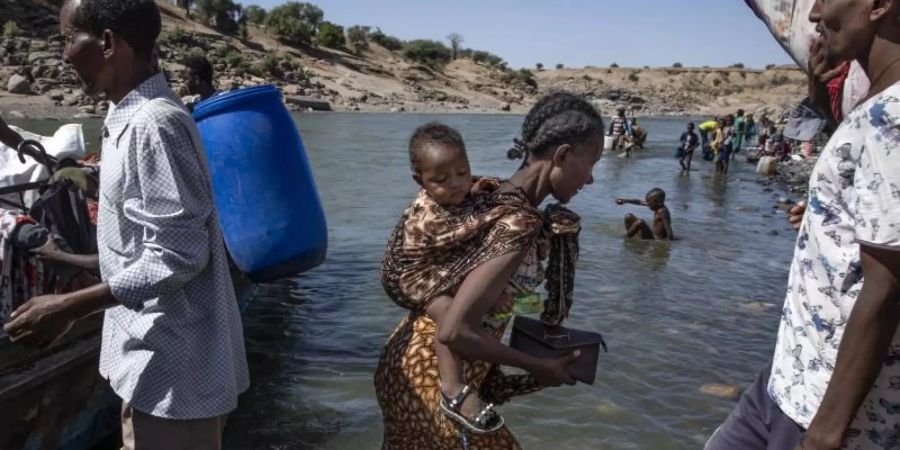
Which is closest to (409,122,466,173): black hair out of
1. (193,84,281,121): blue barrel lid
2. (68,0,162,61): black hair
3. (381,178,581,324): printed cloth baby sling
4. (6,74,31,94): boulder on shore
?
(381,178,581,324): printed cloth baby sling

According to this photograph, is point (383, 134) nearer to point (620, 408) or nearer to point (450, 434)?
point (620, 408)

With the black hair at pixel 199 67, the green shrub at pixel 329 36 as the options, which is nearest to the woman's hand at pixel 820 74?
the black hair at pixel 199 67

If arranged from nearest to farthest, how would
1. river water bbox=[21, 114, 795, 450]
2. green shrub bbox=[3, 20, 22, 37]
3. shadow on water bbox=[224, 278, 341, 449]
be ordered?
1. shadow on water bbox=[224, 278, 341, 449]
2. river water bbox=[21, 114, 795, 450]
3. green shrub bbox=[3, 20, 22, 37]

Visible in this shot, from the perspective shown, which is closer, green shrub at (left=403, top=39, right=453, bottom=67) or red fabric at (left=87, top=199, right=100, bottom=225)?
red fabric at (left=87, top=199, right=100, bottom=225)

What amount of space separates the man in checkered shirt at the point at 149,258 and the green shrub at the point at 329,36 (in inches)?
2366

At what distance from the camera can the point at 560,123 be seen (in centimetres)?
220

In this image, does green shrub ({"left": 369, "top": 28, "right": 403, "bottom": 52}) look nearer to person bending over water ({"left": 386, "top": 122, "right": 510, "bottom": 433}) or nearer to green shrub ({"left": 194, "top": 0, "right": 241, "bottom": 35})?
green shrub ({"left": 194, "top": 0, "right": 241, "bottom": 35})

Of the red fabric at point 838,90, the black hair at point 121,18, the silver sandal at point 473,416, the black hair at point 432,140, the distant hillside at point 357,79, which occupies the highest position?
the black hair at point 121,18

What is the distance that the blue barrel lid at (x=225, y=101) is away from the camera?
4609mm

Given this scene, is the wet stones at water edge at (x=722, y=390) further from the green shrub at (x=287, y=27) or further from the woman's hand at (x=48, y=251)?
the green shrub at (x=287, y=27)

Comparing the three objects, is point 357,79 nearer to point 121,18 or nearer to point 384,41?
point 384,41

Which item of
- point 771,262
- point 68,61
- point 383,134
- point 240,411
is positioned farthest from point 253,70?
point 68,61

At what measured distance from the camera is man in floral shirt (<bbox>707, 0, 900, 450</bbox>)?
166cm

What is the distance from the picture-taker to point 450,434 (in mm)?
2184
